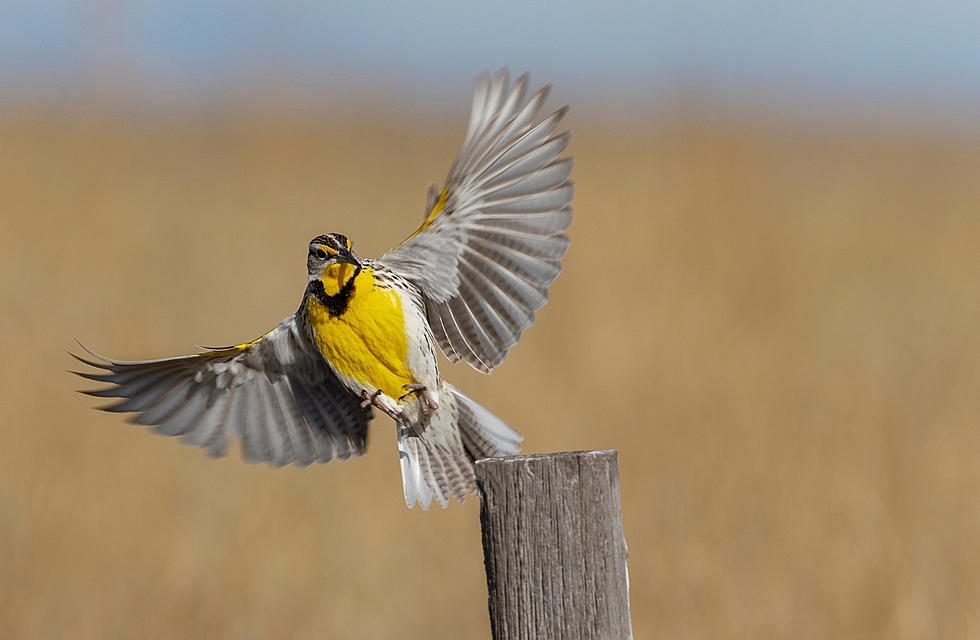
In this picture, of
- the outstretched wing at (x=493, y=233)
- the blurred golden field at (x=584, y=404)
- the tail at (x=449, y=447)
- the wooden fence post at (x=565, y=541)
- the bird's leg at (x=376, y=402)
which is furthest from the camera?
the blurred golden field at (x=584, y=404)

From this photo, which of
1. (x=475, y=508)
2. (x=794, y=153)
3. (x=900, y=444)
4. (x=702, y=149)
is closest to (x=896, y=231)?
(x=702, y=149)

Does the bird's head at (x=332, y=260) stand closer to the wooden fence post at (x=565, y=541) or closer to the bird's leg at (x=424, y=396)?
the bird's leg at (x=424, y=396)

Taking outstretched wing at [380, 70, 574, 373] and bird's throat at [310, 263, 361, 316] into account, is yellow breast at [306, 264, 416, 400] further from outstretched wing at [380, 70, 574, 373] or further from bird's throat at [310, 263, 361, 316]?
outstretched wing at [380, 70, 574, 373]

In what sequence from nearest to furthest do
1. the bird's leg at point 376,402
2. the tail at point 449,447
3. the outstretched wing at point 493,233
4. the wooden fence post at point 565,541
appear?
the wooden fence post at point 565,541, the bird's leg at point 376,402, the outstretched wing at point 493,233, the tail at point 449,447

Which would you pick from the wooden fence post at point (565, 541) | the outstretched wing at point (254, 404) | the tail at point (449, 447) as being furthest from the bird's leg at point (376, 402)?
the wooden fence post at point (565, 541)

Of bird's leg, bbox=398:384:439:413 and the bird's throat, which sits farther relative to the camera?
bird's leg, bbox=398:384:439:413

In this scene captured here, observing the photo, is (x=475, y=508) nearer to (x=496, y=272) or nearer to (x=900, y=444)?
(x=900, y=444)

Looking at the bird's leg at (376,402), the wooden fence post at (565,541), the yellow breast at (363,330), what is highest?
the yellow breast at (363,330)

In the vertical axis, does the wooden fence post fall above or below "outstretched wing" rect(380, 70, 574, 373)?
below

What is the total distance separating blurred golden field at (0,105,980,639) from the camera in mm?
4664

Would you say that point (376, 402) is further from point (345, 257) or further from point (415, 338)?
point (345, 257)

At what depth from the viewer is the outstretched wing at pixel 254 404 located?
10.1 ft

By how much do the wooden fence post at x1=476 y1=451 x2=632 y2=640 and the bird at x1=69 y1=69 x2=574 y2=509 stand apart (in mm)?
816

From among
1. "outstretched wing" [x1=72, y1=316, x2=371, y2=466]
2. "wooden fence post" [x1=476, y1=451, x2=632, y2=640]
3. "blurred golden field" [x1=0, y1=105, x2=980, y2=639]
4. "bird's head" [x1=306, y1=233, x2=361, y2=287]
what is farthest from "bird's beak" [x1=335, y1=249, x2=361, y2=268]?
"blurred golden field" [x1=0, y1=105, x2=980, y2=639]
